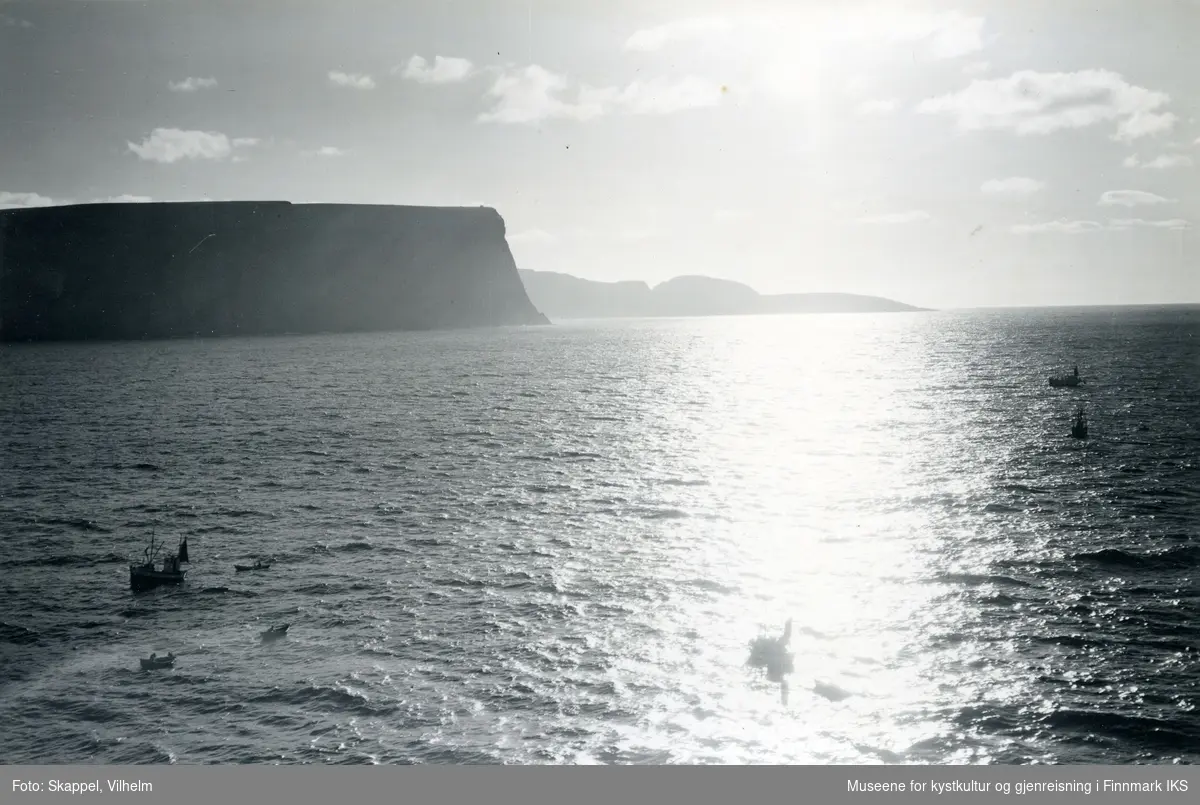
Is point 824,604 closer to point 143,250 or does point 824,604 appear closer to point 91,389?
point 91,389

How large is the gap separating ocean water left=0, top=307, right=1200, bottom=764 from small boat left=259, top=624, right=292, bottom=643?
0.63m

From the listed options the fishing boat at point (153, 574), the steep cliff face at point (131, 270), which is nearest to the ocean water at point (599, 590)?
the fishing boat at point (153, 574)

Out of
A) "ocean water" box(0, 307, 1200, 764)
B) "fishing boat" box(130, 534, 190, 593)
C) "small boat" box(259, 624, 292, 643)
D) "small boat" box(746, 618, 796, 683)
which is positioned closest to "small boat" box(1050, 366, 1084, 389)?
"ocean water" box(0, 307, 1200, 764)

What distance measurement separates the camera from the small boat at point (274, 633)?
25.2 metres

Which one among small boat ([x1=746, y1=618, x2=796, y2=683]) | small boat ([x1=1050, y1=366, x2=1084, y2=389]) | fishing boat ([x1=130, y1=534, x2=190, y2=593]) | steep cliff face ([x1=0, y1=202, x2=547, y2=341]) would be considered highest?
steep cliff face ([x1=0, y1=202, x2=547, y2=341])

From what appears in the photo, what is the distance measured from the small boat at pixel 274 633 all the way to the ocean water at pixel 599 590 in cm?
63

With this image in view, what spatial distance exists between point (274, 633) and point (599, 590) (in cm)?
1129

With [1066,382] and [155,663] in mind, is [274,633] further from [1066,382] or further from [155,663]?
[1066,382]

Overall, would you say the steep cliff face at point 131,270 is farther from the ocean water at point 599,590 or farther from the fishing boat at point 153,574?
the fishing boat at point 153,574

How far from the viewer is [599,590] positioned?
29.0m

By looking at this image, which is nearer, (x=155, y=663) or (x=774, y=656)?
(x=774, y=656)

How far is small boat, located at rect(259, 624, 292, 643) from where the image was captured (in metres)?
25.2

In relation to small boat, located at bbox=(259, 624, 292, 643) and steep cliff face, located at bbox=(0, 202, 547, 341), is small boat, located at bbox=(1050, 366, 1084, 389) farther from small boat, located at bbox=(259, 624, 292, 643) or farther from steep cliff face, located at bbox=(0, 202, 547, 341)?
steep cliff face, located at bbox=(0, 202, 547, 341)

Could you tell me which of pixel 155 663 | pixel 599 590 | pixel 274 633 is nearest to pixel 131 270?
pixel 274 633
